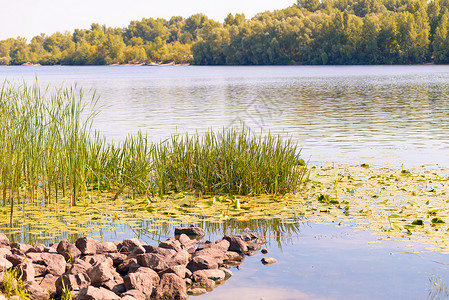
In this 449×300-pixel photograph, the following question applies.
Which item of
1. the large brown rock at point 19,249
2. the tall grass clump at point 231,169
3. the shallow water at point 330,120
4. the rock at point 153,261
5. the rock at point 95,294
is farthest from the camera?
A: the shallow water at point 330,120

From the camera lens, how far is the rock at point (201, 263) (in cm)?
641

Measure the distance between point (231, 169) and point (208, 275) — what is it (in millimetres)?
3931

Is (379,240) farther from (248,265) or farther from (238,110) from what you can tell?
(238,110)

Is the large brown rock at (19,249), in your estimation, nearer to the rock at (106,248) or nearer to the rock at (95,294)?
the rock at (106,248)

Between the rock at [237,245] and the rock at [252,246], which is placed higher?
the rock at [237,245]

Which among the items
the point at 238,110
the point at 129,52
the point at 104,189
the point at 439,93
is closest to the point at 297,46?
the point at 129,52

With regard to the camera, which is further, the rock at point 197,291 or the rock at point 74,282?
the rock at point 197,291

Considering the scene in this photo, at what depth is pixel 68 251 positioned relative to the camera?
6652 mm

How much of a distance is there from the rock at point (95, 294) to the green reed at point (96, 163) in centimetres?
371

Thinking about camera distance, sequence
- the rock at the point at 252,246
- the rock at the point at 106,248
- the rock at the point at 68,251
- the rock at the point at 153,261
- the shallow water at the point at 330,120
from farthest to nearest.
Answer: the shallow water at the point at 330,120 < the rock at the point at 252,246 < the rock at the point at 106,248 < the rock at the point at 68,251 < the rock at the point at 153,261

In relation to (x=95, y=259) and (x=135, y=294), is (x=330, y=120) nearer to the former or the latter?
(x=95, y=259)

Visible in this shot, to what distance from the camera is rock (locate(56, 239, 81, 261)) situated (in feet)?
21.7

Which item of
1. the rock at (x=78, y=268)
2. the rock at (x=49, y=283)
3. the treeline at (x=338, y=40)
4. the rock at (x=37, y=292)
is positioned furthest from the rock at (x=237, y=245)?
the treeline at (x=338, y=40)

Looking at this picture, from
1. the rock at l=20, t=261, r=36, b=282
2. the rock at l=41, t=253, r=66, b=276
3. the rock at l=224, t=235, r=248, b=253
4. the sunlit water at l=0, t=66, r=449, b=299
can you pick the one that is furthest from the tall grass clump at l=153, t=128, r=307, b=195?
the rock at l=20, t=261, r=36, b=282
